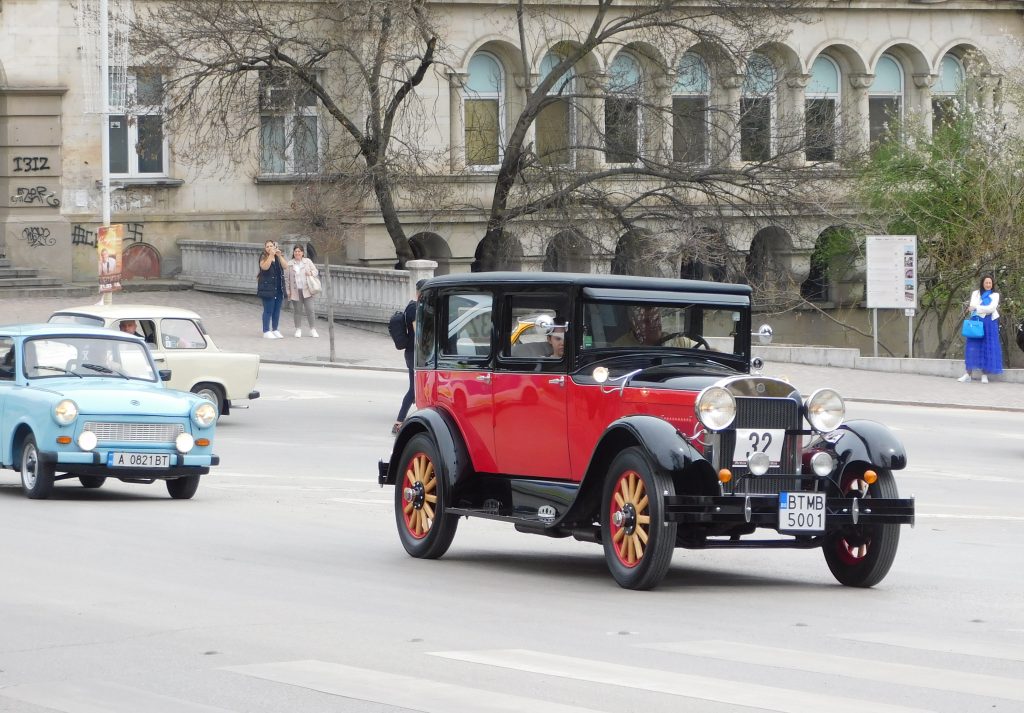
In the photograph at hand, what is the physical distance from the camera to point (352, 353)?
35.8 m

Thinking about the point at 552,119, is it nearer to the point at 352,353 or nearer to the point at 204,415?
the point at 352,353

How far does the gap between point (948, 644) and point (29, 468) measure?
31.6 feet

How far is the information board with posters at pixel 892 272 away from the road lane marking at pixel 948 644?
1067 inches

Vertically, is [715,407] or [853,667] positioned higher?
[715,407]

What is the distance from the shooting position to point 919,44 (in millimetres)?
54906

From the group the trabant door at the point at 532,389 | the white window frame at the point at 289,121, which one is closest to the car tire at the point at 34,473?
the trabant door at the point at 532,389

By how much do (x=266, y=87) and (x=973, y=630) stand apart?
33.0 metres

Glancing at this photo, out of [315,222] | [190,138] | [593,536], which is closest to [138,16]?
[190,138]

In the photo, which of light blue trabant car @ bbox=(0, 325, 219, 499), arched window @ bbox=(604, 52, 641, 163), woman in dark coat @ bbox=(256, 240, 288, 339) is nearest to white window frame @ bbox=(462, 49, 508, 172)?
arched window @ bbox=(604, 52, 641, 163)

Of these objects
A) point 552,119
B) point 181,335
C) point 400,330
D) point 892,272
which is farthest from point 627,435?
point 552,119

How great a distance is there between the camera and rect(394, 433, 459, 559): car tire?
39.4 ft

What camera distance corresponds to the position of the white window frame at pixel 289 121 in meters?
40.6

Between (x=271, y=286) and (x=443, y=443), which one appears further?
(x=271, y=286)

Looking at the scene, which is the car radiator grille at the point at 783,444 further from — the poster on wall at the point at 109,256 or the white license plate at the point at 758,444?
the poster on wall at the point at 109,256
